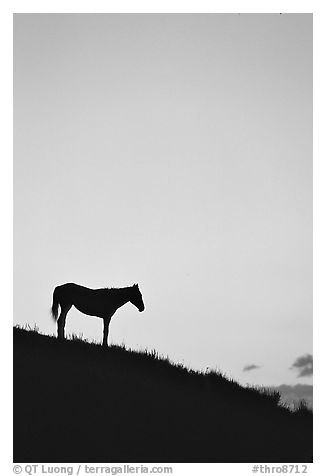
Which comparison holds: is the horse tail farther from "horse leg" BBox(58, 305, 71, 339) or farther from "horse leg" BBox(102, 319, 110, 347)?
"horse leg" BBox(102, 319, 110, 347)

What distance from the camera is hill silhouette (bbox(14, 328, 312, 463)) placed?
40.8 feet

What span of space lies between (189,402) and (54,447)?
12.9 ft

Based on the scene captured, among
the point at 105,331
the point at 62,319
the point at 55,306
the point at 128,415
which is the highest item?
the point at 55,306

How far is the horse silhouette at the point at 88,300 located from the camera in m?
18.6

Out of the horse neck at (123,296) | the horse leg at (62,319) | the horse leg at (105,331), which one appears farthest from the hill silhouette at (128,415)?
the horse neck at (123,296)

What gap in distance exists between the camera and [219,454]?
13.1 m

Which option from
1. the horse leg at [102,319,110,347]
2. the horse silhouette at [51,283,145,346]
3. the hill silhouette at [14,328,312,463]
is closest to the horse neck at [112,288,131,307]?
the horse silhouette at [51,283,145,346]

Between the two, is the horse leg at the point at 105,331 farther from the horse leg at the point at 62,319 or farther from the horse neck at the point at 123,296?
the horse leg at the point at 62,319

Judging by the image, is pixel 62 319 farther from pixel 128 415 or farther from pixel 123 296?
pixel 128 415

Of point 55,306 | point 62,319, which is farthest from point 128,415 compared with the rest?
point 55,306

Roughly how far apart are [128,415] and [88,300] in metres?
5.74

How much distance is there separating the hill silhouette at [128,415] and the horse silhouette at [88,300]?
1224mm

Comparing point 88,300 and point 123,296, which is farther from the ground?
point 123,296

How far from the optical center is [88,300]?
18.7 metres
